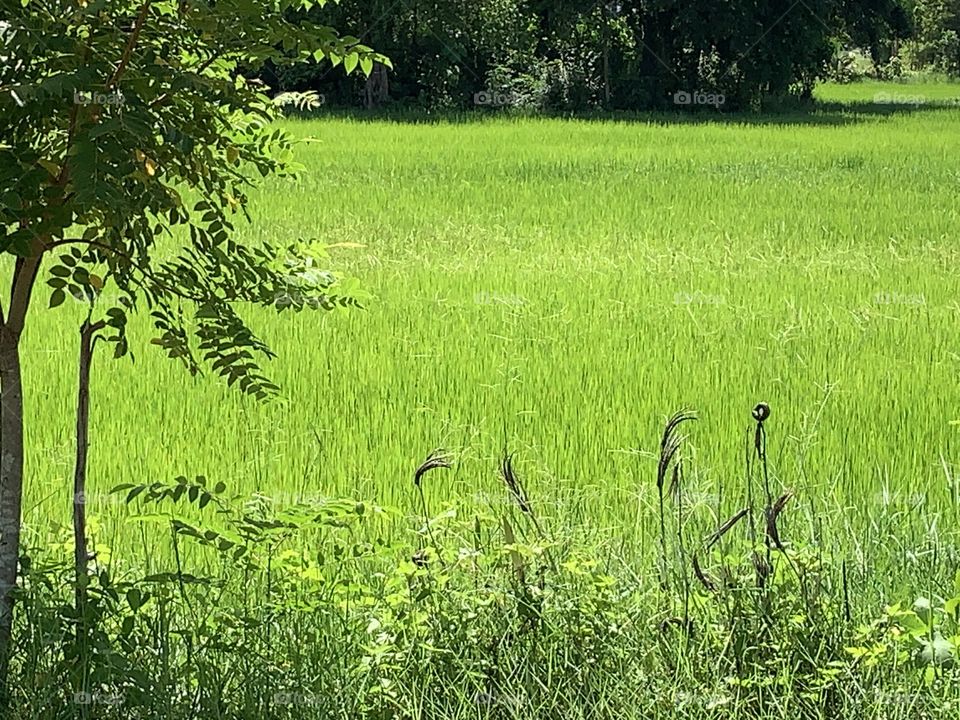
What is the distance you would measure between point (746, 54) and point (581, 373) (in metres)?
22.4

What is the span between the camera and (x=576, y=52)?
87.6 ft

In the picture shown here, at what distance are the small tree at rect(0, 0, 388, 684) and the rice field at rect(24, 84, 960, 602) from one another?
0.46 m

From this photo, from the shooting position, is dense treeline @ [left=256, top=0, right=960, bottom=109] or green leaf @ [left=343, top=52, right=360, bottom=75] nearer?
green leaf @ [left=343, top=52, right=360, bottom=75]

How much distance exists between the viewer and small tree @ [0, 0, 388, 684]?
6.10 ft

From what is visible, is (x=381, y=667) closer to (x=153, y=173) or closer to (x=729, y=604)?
(x=729, y=604)

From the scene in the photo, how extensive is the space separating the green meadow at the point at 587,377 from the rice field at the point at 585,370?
0.02 metres

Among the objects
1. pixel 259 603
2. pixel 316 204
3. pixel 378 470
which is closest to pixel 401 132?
pixel 316 204

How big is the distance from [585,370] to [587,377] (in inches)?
4.9

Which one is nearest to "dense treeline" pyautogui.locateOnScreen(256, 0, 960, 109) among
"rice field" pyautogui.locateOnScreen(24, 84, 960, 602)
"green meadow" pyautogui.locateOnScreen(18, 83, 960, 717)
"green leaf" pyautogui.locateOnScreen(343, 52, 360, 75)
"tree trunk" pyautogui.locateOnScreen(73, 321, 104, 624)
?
"rice field" pyautogui.locateOnScreen(24, 84, 960, 602)

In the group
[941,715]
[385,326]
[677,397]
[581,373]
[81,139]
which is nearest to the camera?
[81,139]

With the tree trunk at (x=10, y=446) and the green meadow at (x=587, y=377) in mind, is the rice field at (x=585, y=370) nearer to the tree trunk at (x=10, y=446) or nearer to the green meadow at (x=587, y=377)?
the green meadow at (x=587, y=377)

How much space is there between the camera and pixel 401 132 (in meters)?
17.8

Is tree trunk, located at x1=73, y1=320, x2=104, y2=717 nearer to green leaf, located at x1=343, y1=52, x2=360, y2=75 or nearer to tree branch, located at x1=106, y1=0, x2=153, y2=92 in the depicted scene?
tree branch, located at x1=106, y1=0, x2=153, y2=92

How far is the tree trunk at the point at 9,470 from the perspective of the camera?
7.13 ft
